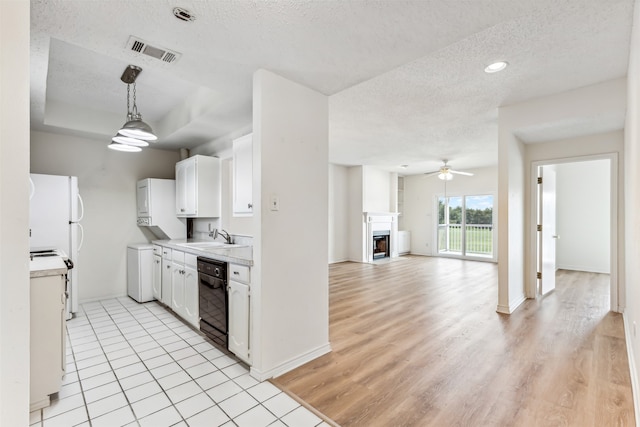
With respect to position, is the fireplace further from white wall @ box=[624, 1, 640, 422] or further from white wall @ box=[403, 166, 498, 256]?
white wall @ box=[624, 1, 640, 422]

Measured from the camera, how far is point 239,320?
7.96 feet

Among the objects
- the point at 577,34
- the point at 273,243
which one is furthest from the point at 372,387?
the point at 577,34

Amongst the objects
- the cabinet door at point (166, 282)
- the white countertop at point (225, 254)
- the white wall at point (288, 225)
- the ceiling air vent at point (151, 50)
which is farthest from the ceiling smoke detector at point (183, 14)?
the cabinet door at point (166, 282)

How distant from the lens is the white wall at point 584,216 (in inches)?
240

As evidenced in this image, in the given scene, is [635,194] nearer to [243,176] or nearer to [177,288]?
[243,176]

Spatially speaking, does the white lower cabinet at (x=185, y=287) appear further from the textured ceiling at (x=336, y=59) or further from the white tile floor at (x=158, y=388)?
the textured ceiling at (x=336, y=59)

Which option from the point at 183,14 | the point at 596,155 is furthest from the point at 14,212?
the point at 596,155

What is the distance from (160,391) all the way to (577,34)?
4.01 meters

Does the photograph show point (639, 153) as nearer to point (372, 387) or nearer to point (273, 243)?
point (372, 387)

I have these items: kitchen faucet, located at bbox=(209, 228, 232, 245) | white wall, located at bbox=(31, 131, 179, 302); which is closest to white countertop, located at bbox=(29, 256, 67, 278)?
kitchen faucet, located at bbox=(209, 228, 232, 245)

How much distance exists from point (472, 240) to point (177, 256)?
7687 millimetres

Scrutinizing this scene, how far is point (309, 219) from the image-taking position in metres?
2.56

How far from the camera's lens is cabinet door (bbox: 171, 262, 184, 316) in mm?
3381

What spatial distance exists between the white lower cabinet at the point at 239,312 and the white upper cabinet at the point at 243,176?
0.76 m
